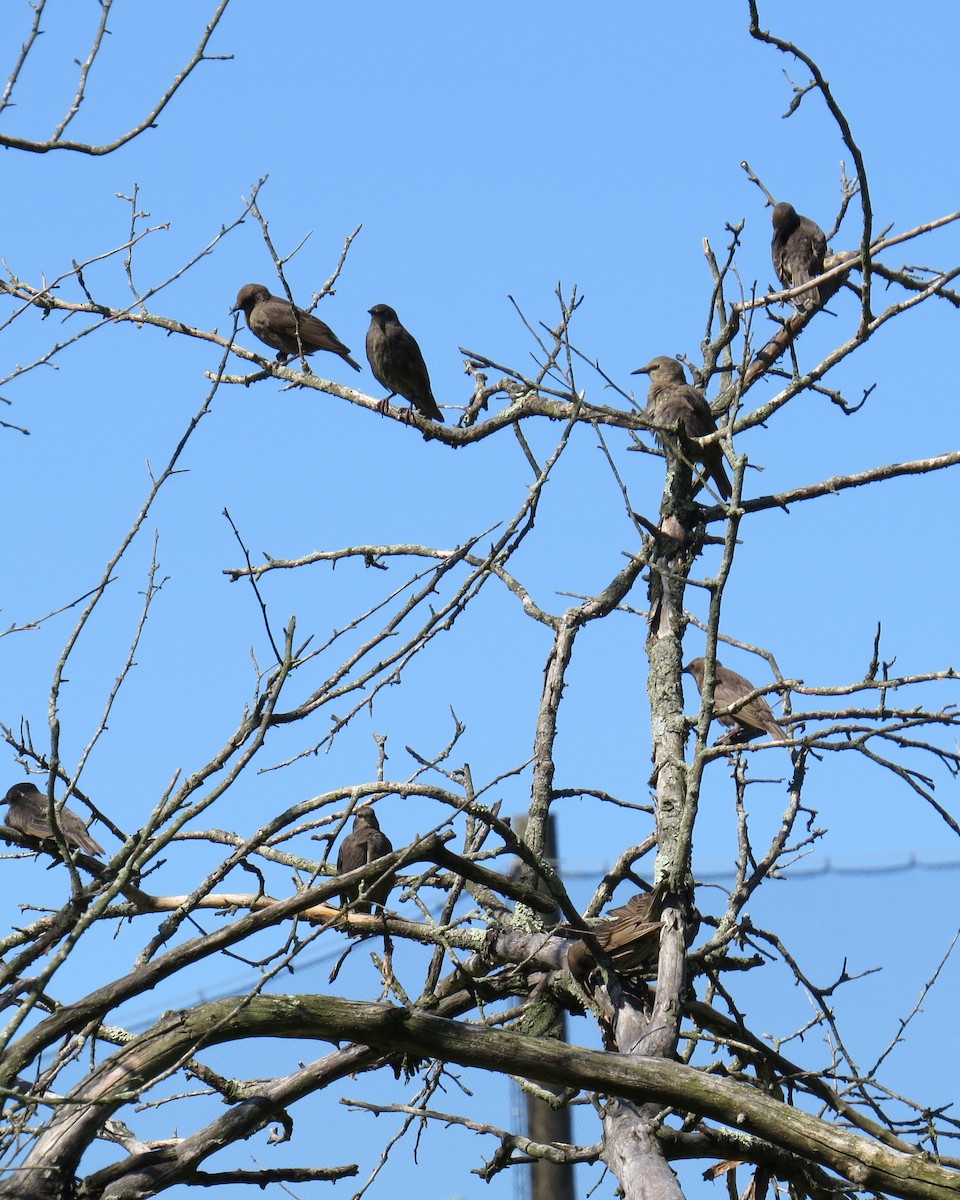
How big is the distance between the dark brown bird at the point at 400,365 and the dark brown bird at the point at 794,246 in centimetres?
232

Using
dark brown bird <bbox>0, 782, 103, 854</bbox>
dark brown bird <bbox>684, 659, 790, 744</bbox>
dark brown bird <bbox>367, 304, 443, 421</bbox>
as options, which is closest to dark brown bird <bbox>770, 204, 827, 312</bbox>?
dark brown bird <bbox>367, 304, 443, 421</bbox>

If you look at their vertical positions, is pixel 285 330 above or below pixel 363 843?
above

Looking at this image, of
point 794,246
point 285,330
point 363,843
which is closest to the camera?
point 363,843

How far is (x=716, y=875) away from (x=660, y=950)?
172 inches

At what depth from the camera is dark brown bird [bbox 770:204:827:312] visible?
888cm

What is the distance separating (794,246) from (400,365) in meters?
2.57

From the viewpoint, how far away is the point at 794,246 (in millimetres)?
9039

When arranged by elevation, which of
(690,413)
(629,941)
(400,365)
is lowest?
(629,941)

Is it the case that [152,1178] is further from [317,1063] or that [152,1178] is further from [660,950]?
[660,950]

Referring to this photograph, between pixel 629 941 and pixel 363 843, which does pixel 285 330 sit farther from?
pixel 629 941

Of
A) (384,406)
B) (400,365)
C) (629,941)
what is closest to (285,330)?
(400,365)

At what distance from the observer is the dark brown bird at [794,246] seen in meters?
8.88

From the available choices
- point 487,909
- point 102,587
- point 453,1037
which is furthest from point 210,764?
point 487,909

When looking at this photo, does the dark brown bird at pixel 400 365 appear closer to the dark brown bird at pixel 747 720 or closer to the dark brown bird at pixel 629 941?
the dark brown bird at pixel 747 720
